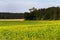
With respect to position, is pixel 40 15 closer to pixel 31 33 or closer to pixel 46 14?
pixel 46 14

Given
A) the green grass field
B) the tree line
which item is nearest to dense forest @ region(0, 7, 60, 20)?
the tree line

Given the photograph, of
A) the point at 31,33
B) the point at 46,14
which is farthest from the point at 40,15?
the point at 31,33

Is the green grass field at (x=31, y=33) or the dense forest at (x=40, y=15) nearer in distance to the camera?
the green grass field at (x=31, y=33)

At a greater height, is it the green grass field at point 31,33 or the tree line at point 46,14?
the green grass field at point 31,33

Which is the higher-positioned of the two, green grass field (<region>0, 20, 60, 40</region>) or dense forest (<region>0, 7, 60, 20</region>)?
green grass field (<region>0, 20, 60, 40</region>)

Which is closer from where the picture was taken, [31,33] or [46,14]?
[31,33]

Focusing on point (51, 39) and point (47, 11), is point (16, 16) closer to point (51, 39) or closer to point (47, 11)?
point (47, 11)

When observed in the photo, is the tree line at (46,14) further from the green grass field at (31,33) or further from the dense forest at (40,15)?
the green grass field at (31,33)

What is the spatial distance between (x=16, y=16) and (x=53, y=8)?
1112 centimetres

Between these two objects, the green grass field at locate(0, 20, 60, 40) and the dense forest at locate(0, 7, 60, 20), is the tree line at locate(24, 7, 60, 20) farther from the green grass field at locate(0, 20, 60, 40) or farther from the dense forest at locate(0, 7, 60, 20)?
the green grass field at locate(0, 20, 60, 40)

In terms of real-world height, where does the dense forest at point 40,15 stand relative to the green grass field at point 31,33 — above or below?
below

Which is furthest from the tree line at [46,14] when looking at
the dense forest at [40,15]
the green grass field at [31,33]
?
the green grass field at [31,33]

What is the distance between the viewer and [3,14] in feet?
224

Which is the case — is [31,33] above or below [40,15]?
A: above
